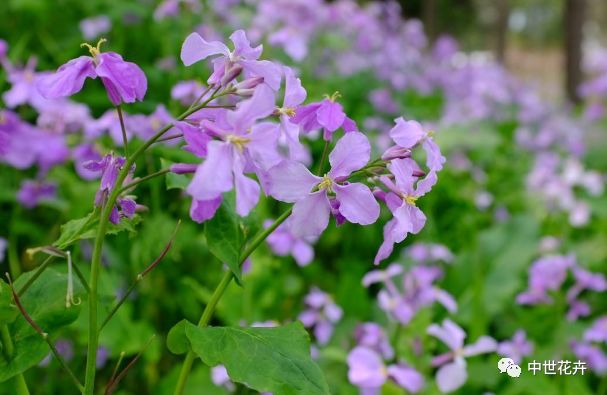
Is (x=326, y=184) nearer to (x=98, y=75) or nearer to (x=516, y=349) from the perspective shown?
(x=98, y=75)

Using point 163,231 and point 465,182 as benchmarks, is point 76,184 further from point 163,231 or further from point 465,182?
point 465,182

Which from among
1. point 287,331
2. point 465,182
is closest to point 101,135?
point 287,331

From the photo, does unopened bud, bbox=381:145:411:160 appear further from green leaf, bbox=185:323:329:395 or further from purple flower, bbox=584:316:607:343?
purple flower, bbox=584:316:607:343

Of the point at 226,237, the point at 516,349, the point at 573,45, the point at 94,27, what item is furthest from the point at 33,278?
the point at 573,45

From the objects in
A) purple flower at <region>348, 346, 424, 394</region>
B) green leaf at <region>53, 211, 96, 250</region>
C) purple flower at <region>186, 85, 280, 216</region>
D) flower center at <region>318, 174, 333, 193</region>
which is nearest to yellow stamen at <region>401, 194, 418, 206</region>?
flower center at <region>318, 174, 333, 193</region>

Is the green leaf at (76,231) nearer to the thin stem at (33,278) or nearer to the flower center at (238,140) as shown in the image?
the thin stem at (33,278)

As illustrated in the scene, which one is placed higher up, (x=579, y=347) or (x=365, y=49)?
(x=365, y=49)
